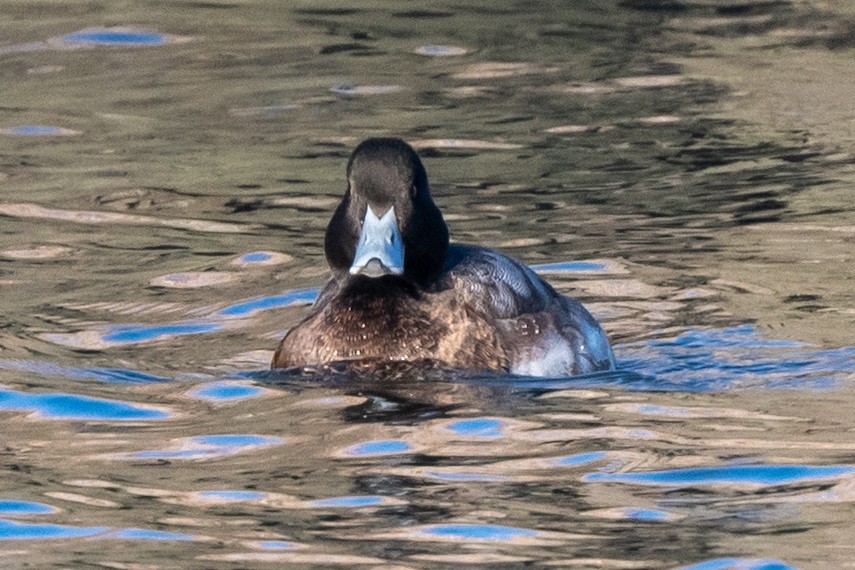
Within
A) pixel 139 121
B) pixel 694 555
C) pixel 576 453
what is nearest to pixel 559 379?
pixel 576 453

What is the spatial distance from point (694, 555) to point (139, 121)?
1159 centimetres

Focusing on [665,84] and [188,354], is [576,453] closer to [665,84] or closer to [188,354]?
[188,354]

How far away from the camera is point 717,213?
1473 cm

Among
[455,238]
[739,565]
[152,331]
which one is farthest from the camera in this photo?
[455,238]

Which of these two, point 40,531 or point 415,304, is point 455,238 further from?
point 40,531

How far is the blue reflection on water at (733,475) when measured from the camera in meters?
8.38

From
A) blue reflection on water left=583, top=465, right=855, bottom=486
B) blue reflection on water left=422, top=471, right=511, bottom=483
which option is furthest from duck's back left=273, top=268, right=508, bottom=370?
blue reflection on water left=583, top=465, right=855, bottom=486

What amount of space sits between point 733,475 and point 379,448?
1621 mm

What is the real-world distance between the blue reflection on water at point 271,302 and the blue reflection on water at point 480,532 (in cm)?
→ 509

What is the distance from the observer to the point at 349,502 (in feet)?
26.7

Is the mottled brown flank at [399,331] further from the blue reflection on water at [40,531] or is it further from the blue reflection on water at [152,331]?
the blue reflection on water at [40,531]

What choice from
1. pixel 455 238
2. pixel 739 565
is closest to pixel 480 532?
pixel 739 565

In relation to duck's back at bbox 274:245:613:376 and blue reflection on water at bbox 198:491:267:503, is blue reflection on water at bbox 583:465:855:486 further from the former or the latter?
duck's back at bbox 274:245:613:376

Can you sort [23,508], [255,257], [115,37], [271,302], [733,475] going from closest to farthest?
1. [23,508]
2. [733,475]
3. [271,302]
4. [255,257]
5. [115,37]
